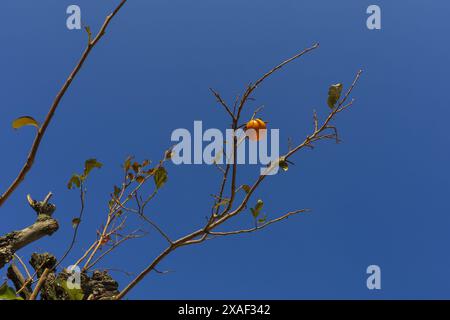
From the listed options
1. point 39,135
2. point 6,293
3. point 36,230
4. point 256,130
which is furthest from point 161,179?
point 36,230

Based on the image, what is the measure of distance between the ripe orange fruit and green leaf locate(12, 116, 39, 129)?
871mm

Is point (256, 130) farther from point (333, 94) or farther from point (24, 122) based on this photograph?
point (24, 122)

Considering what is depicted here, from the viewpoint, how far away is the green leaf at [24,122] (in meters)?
1.12

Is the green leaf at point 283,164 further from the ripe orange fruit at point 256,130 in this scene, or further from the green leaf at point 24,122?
the green leaf at point 24,122

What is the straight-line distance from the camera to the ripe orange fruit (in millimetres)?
1745

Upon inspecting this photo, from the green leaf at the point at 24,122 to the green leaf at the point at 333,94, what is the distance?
3.68 feet

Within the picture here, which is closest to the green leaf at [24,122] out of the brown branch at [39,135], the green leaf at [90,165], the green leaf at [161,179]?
the brown branch at [39,135]

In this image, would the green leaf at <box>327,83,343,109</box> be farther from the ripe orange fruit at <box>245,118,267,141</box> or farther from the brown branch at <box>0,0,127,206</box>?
the brown branch at <box>0,0,127,206</box>

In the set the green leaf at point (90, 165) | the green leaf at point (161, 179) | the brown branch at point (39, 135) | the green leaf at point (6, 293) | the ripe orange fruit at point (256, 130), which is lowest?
the green leaf at point (6, 293)
